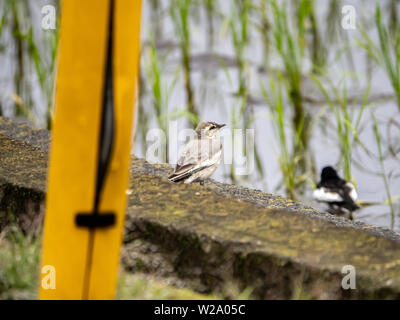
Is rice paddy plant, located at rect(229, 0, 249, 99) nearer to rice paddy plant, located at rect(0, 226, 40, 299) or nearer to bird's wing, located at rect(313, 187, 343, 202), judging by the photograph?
bird's wing, located at rect(313, 187, 343, 202)

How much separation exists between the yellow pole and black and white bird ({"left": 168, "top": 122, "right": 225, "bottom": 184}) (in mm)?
1538

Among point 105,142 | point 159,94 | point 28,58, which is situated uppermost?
point 28,58

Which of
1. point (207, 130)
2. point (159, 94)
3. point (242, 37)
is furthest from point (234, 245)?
point (242, 37)

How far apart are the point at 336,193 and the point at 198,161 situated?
1.20 metres

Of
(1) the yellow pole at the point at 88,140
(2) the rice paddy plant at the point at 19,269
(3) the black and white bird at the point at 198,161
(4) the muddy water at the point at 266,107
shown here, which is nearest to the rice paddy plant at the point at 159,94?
(4) the muddy water at the point at 266,107

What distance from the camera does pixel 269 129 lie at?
226 inches

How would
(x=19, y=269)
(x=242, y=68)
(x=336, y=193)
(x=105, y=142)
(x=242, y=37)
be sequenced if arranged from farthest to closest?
1. (x=242, y=68)
2. (x=242, y=37)
3. (x=336, y=193)
4. (x=19, y=269)
5. (x=105, y=142)

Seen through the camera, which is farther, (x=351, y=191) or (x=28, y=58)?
(x=28, y=58)

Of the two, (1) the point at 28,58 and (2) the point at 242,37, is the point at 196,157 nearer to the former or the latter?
(2) the point at 242,37

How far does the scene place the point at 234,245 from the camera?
2.57m

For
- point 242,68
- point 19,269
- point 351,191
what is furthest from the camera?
point 242,68

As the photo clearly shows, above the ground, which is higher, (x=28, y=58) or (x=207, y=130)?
(x=28, y=58)

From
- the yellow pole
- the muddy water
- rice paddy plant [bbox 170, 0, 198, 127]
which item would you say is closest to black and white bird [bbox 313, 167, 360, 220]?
the muddy water
